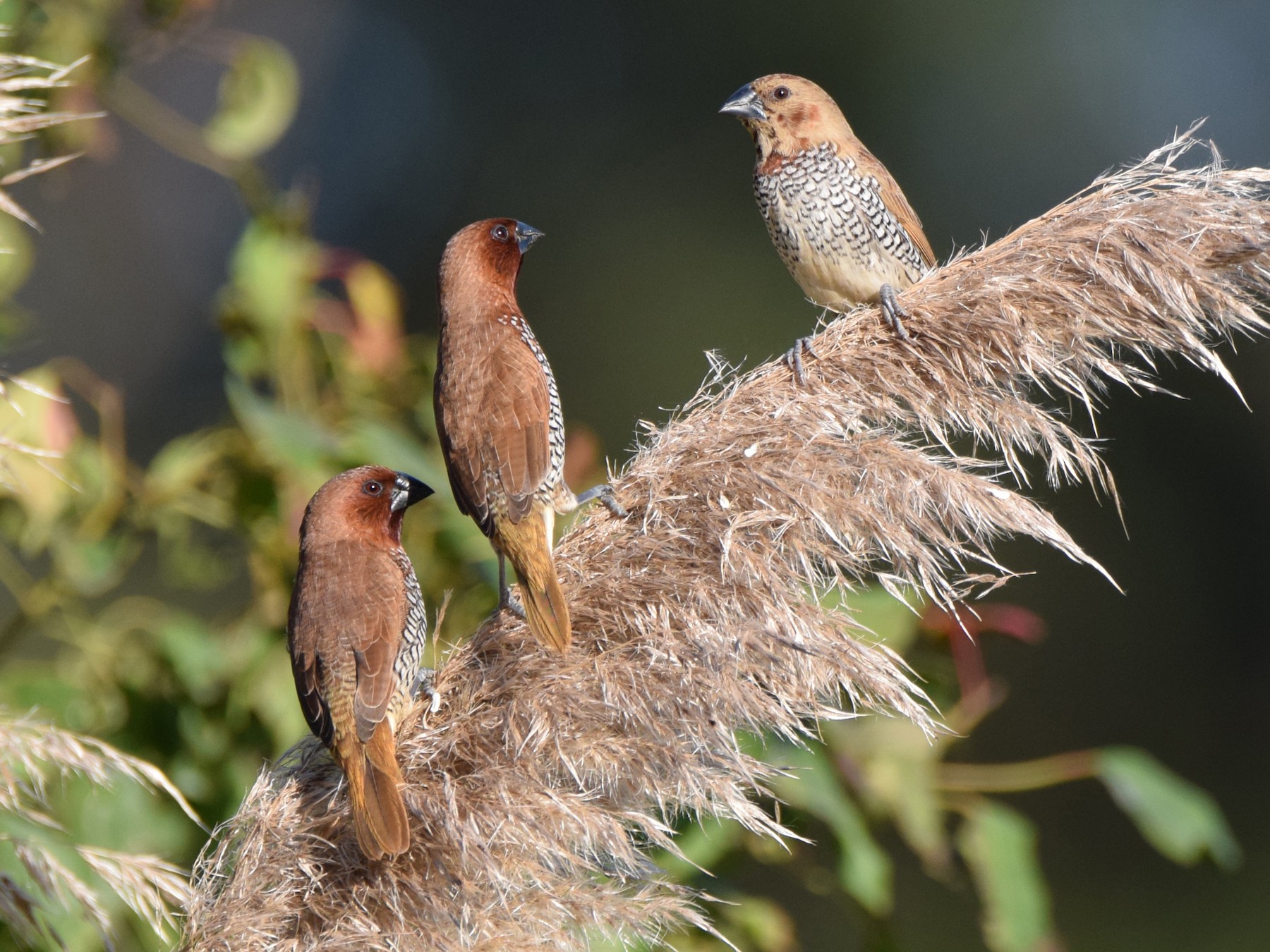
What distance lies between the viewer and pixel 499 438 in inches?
88.8

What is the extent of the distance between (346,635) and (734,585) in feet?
2.09

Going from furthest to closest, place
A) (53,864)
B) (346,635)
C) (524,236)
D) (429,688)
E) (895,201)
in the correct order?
(895,201) < (524,236) < (346,635) < (429,688) < (53,864)

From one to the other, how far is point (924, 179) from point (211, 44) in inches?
257

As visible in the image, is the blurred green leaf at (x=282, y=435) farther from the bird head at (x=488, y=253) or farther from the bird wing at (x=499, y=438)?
the bird head at (x=488, y=253)

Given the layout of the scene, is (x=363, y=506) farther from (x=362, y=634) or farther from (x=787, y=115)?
(x=787, y=115)

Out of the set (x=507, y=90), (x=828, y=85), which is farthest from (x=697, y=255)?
(x=507, y=90)

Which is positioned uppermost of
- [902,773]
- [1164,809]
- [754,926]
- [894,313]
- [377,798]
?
[894,313]

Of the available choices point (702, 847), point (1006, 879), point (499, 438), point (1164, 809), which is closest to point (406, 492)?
point (499, 438)

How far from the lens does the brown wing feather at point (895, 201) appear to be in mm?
2986

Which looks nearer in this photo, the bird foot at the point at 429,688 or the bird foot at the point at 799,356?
the bird foot at the point at 429,688

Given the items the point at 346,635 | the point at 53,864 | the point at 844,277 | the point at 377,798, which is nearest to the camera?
the point at 53,864

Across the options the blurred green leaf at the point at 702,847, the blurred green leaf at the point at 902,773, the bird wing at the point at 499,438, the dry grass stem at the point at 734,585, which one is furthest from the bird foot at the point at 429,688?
the blurred green leaf at the point at 902,773

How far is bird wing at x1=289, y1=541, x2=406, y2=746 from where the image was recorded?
1938mm

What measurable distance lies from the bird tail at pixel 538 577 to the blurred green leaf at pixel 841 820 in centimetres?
53
